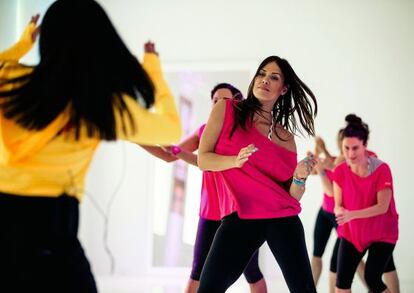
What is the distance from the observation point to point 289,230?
7.04 feet

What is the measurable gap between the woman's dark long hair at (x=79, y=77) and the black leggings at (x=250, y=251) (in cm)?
87

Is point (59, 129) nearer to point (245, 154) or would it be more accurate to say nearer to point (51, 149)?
point (51, 149)

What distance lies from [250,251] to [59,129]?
1.05m

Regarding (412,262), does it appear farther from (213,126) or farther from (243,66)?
(213,126)

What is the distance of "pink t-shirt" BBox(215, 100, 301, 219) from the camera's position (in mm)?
2172

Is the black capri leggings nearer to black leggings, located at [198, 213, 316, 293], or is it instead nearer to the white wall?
the white wall

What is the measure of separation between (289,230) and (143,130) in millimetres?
1001

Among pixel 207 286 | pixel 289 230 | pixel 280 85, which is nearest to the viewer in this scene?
pixel 207 286

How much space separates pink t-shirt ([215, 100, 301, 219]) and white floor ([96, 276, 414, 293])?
2.35m

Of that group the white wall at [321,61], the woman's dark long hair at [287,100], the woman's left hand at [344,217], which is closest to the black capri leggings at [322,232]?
the woman's left hand at [344,217]

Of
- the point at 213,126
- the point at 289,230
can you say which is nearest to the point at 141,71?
the point at 213,126

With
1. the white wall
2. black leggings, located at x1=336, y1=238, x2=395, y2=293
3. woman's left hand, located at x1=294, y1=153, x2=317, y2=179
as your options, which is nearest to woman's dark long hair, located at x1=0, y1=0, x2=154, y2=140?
woman's left hand, located at x1=294, y1=153, x2=317, y2=179

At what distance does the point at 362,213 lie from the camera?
3.12m

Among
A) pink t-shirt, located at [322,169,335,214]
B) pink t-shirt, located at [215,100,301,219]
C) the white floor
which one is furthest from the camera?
the white floor
